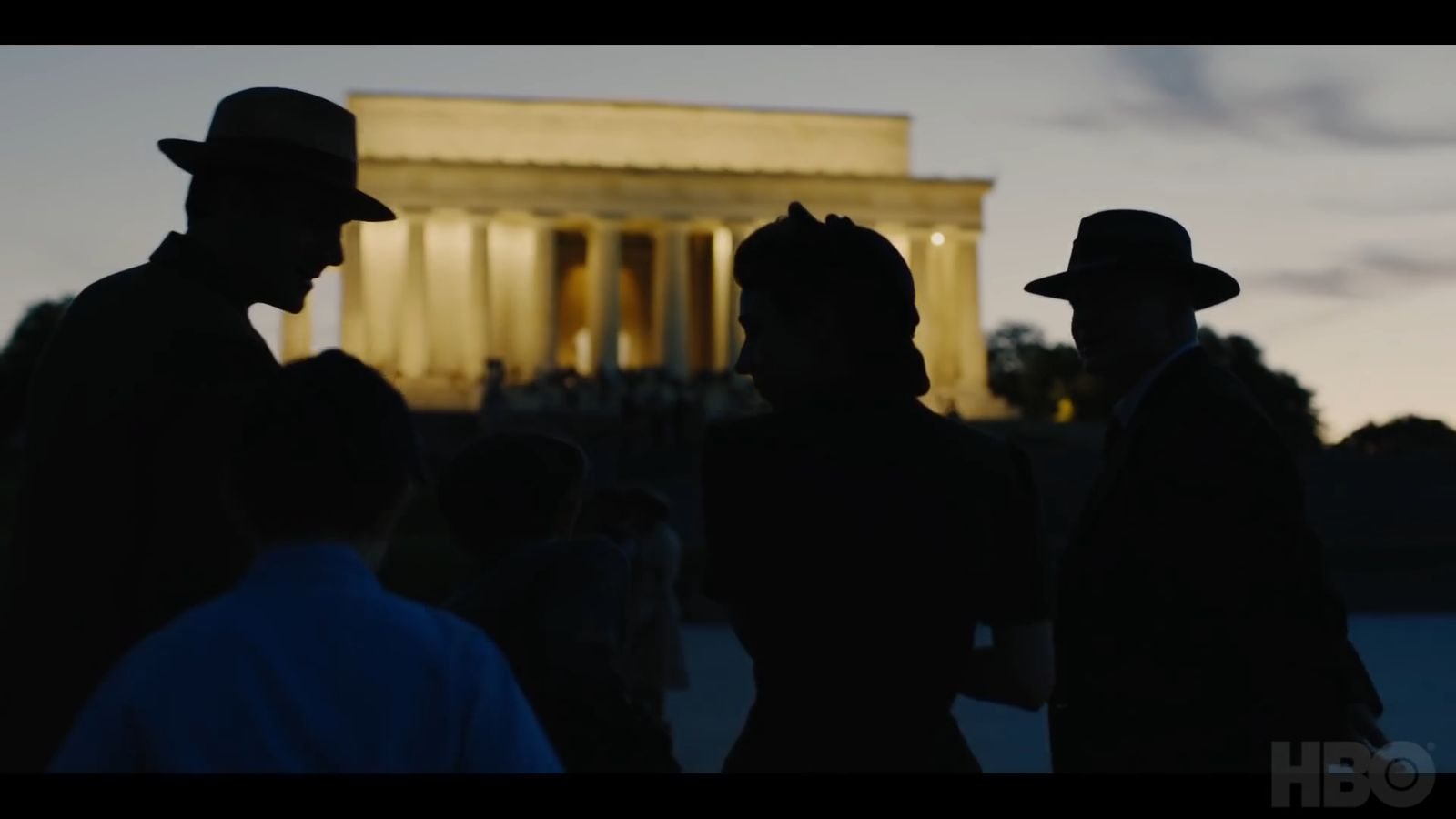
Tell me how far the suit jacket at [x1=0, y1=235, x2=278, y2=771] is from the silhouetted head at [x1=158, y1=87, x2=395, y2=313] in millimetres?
430

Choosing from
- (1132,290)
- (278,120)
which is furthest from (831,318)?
(1132,290)

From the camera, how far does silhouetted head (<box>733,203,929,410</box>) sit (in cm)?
398

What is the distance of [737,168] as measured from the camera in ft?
237

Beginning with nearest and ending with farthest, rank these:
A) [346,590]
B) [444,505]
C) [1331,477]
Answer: [346,590]
[444,505]
[1331,477]

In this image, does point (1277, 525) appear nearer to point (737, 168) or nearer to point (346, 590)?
point (346, 590)

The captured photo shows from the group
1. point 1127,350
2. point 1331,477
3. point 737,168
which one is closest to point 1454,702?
point 1127,350

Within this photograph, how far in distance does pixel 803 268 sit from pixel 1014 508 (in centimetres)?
80

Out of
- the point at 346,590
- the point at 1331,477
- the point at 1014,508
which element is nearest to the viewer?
the point at 346,590

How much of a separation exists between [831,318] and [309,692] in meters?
1.66

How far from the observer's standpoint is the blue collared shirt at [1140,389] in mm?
5230

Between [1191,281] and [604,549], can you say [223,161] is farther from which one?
[1191,281]

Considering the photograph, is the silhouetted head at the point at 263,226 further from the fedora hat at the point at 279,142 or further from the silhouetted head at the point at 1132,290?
the silhouetted head at the point at 1132,290

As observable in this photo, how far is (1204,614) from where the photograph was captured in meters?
4.71

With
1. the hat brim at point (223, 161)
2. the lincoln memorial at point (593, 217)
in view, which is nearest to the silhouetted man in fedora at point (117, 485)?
the hat brim at point (223, 161)
